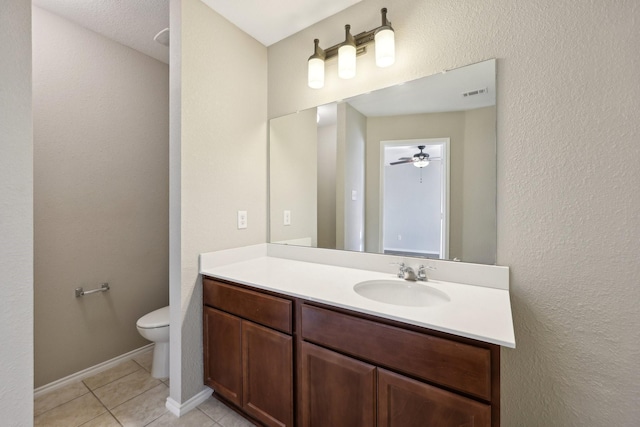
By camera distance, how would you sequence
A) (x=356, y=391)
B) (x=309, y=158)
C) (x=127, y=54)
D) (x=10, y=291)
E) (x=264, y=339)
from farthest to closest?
1. (x=127, y=54)
2. (x=309, y=158)
3. (x=264, y=339)
4. (x=356, y=391)
5. (x=10, y=291)

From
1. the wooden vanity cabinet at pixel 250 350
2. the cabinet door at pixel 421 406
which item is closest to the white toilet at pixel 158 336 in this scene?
the wooden vanity cabinet at pixel 250 350

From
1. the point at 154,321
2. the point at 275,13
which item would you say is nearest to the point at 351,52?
the point at 275,13

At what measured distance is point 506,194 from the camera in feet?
3.86

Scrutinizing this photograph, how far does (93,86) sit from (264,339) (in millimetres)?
2183

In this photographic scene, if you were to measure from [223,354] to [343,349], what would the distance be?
2.70ft

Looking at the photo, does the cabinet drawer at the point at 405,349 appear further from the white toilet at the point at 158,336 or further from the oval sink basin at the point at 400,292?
the white toilet at the point at 158,336

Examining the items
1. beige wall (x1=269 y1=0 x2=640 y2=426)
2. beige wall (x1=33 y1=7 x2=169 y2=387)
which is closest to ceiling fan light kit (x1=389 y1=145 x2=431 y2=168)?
beige wall (x1=269 y1=0 x2=640 y2=426)

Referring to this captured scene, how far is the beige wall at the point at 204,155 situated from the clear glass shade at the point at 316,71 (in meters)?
0.51

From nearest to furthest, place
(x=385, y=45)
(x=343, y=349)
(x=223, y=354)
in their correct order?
(x=343, y=349) → (x=385, y=45) → (x=223, y=354)

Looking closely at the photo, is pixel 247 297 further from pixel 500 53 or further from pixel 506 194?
pixel 500 53

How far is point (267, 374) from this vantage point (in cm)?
128

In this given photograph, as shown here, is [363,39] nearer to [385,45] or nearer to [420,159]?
[385,45]

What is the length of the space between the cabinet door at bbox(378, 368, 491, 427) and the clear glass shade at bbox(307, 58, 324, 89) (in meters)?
1.60

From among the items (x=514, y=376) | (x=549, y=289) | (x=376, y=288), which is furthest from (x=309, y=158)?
(x=514, y=376)
